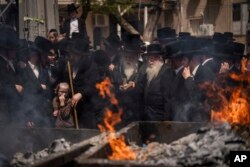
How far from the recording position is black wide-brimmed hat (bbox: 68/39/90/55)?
26.3 ft

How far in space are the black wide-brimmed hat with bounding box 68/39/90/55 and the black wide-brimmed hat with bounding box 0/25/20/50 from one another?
95 cm

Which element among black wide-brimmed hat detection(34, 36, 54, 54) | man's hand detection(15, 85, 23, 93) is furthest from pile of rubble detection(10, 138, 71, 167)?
black wide-brimmed hat detection(34, 36, 54, 54)

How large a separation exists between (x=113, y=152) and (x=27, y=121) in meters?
2.69

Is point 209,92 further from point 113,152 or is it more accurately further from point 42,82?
point 42,82

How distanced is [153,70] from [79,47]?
55.2 inches

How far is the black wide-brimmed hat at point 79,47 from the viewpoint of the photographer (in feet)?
26.3

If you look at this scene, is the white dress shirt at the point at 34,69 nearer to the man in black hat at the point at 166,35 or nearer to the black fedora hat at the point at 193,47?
the black fedora hat at the point at 193,47

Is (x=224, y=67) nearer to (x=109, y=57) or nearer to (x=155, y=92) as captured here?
(x=155, y=92)

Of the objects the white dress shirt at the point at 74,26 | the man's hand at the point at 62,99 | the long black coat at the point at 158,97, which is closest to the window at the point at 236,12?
the white dress shirt at the point at 74,26

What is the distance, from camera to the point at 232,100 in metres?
5.79

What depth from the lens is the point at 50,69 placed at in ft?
29.0

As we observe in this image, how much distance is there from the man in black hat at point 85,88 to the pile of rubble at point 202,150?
295 cm

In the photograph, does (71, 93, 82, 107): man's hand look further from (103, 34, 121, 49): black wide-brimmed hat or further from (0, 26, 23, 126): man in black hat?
(103, 34, 121, 49): black wide-brimmed hat

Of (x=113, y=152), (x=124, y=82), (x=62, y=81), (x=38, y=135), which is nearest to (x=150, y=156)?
(x=113, y=152)
